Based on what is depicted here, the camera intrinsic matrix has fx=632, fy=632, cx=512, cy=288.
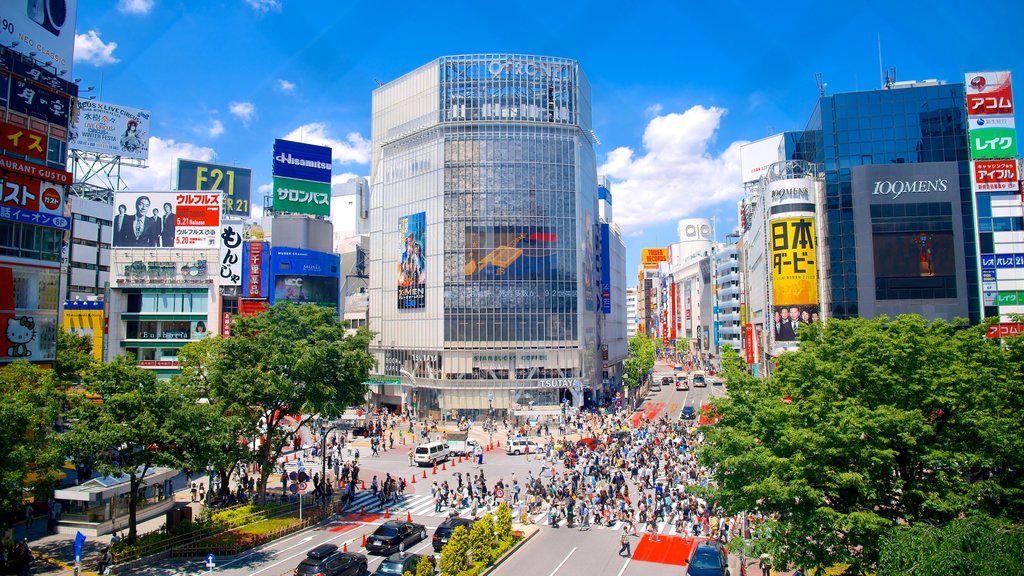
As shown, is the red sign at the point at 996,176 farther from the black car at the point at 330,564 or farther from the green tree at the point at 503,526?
the black car at the point at 330,564

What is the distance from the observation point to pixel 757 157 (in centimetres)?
11131

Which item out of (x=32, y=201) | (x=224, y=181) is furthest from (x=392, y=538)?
(x=224, y=181)

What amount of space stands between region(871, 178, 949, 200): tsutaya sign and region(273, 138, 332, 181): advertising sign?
68.2m

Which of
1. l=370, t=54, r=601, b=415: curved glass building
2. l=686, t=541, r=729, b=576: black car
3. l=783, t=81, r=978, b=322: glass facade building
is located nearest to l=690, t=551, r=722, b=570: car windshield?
l=686, t=541, r=729, b=576: black car

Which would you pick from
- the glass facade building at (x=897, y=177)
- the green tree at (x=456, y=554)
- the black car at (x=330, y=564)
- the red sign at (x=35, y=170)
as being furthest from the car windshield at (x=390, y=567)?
the glass facade building at (x=897, y=177)

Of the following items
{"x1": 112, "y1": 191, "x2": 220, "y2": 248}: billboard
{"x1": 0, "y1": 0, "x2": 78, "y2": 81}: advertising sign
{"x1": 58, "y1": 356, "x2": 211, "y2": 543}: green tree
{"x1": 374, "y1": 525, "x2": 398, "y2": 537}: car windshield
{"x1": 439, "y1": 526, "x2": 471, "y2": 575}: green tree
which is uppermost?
{"x1": 0, "y1": 0, "x2": 78, "y2": 81}: advertising sign

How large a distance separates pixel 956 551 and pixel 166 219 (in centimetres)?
8054

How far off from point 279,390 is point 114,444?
8.23 m

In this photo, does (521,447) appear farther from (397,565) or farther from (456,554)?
(397,565)

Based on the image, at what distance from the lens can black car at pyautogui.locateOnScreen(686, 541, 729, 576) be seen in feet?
77.0

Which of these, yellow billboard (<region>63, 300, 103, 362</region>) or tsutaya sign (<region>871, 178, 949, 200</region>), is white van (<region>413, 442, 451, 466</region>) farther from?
tsutaya sign (<region>871, 178, 949, 200</region>)

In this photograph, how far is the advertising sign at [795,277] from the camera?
6538cm

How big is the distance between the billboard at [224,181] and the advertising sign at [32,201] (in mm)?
65000

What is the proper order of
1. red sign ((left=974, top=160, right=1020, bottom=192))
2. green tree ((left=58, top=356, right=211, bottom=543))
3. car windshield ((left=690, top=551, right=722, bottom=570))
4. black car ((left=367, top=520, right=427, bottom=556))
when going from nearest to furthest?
1. car windshield ((left=690, top=551, right=722, bottom=570))
2. green tree ((left=58, top=356, right=211, bottom=543))
3. black car ((left=367, top=520, right=427, bottom=556))
4. red sign ((left=974, top=160, right=1020, bottom=192))
